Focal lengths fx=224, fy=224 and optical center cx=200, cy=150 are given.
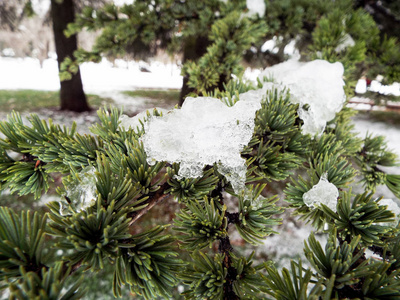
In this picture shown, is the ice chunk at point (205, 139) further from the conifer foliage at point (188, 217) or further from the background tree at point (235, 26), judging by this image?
the background tree at point (235, 26)

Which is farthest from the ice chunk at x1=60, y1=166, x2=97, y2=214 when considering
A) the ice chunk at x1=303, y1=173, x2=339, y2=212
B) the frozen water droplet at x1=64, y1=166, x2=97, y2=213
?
the ice chunk at x1=303, y1=173, x2=339, y2=212

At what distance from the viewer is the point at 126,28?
1.62m

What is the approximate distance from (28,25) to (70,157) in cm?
2663

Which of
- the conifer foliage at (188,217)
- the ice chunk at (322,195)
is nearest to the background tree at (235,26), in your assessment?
the conifer foliage at (188,217)

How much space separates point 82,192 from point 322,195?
2.15 ft

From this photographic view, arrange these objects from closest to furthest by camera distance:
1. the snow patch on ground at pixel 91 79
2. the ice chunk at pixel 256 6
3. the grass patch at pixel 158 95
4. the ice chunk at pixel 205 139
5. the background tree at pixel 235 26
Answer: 1. the ice chunk at pixel 205 139
2. the background tree at pixel 235 26
3. the ice chunk at pixel 256 6
4. the grass patch at pixel 158 95
5. the snow patch on ground at pixel 91 79

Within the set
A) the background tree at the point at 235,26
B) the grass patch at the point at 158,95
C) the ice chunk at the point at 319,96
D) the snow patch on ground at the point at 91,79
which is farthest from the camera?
the snow patch on ground at the point at 91,79

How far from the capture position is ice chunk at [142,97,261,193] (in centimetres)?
62

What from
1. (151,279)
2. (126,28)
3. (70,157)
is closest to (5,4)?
(126,28)

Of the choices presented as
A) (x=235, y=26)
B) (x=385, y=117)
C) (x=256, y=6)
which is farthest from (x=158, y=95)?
(x=235, y=26)

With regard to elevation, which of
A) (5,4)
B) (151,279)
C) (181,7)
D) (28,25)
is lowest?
(151,279)

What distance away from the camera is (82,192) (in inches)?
21.2

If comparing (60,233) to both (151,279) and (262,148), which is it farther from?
(262,148)

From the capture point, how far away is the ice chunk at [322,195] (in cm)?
65
